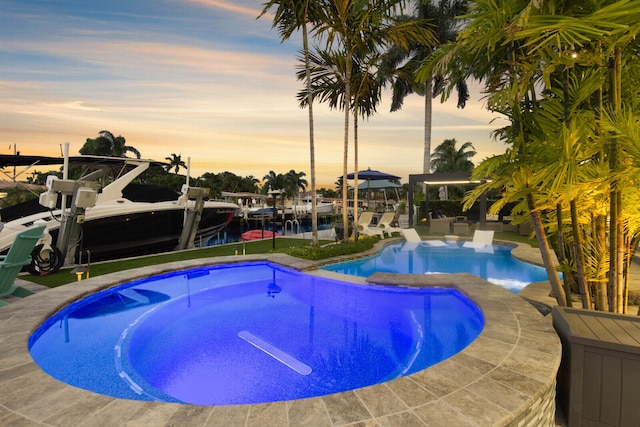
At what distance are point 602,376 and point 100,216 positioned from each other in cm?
1201

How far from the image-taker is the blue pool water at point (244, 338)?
350 centimetres

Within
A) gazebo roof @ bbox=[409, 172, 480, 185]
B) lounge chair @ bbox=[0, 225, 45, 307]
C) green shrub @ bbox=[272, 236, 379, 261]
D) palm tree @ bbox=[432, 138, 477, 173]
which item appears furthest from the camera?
palm tree @ bbox=[432, 138, 477, 173]

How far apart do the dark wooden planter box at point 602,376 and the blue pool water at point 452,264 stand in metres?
4.41

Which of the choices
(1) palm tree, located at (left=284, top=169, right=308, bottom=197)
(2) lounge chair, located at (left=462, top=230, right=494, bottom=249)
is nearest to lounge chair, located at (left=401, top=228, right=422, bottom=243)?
(2) lounge chair, located at (left=462, top=230, right=494, bottom=249)

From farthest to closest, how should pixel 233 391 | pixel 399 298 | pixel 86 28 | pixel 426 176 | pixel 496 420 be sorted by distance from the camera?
pixel 426 176, pixel 86 28, pixel 399 298, pixel 233 391, pixel 496 420

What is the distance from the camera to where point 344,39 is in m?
9.25

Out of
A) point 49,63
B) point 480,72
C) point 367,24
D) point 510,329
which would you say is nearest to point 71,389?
point 510,329

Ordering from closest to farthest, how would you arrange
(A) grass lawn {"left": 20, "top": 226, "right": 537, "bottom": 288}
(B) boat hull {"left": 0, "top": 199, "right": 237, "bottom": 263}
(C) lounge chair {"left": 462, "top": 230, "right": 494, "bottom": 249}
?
(A) grass lawn {"left": 20, "top": 226, "right": 537, "bottom": 288} → (B) boat hull {"left": 0, "top": 199, "right": 237, "bottom": 263} → (C) lounge chair {"left": 462, "top": 230, "right": 494, "bottom": 249}

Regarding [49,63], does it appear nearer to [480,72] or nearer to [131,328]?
[131,328]

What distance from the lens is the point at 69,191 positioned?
25.0ft

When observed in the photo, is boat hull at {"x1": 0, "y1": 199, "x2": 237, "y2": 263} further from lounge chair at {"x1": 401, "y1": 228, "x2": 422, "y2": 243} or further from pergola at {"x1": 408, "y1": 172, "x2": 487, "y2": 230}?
pergola at {"x1": 408, "y1": 172, "x2": 487, "y2": 230}

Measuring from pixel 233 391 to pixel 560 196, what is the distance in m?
4.29

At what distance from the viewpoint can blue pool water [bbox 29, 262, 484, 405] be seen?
350 centimetres

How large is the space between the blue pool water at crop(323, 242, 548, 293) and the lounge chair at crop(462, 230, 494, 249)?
7.5 inches
